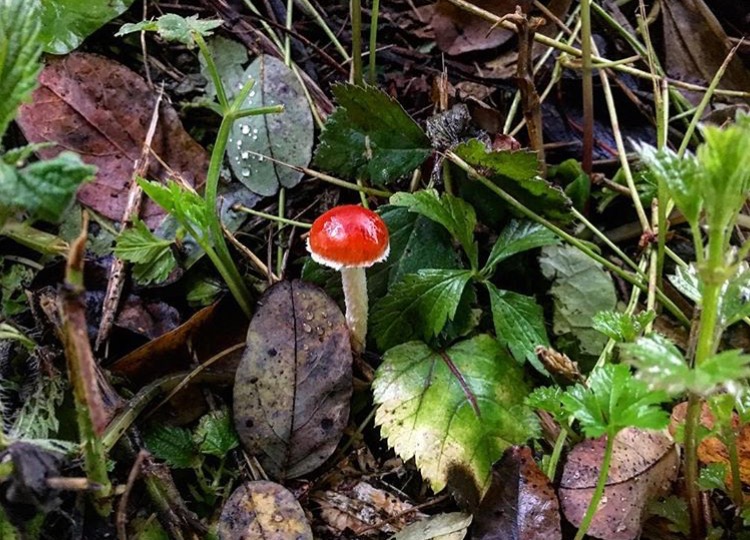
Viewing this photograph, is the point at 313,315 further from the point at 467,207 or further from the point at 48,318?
the point at 48,318


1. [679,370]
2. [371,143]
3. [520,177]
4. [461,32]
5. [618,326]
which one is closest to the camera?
[679,370]

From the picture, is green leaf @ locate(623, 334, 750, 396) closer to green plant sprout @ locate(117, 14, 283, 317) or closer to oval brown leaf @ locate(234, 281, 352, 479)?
oval brown leaf @ locate(234, 281, 352, 479)

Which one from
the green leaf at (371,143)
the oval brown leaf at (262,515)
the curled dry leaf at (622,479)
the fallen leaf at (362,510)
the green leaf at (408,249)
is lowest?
the fallen leaf at (362,510)

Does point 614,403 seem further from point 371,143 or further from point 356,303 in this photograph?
point 371,143

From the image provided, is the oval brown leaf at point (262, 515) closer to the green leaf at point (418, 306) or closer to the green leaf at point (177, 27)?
the green leaf at point (418, 306)

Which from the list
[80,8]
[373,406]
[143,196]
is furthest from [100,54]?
[373,406]

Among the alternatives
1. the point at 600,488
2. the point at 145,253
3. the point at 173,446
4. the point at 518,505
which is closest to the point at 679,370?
the point at 600,488

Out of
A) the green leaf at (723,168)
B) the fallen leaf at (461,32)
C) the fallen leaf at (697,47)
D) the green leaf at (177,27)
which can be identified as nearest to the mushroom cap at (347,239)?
the green leaf at (177,27)
